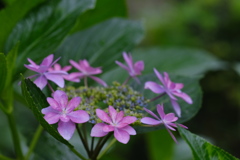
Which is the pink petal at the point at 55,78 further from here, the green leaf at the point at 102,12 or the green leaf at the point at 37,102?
the green leaf at the point at 102,12

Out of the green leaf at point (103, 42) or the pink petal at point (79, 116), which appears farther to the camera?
the green leaf at point (103, 42)

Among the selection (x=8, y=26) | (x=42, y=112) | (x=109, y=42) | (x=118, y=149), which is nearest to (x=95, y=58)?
(x=109, y=42)

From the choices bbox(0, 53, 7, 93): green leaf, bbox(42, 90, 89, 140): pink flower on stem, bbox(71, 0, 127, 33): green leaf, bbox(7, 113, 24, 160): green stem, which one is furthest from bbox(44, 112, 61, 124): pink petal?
bbox(71, 0, 127, 33): green leaf

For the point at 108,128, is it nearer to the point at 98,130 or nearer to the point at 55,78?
the point at 98,130

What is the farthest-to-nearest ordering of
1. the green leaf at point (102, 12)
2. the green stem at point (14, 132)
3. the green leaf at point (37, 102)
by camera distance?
the green leaf at point (102, 12) → the green stem at point (14, 132) → the green leaf at point (37, 102)

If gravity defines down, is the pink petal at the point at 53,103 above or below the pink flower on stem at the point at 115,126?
above

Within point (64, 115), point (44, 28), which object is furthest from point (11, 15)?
point (64, 115)

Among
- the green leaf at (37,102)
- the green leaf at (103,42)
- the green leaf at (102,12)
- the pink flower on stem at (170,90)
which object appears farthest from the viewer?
the green leaf at (102,12)

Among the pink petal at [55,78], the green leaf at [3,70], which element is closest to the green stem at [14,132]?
the green leaf at [3,70]
